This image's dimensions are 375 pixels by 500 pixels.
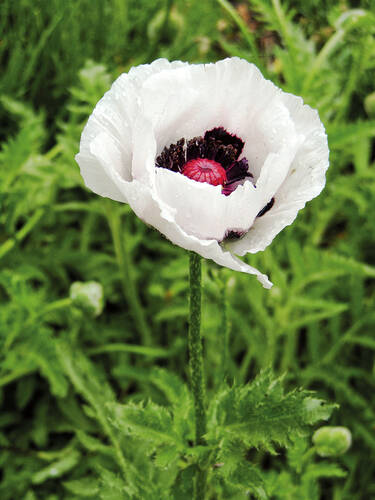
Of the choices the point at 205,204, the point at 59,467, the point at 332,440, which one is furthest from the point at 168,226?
the point at 59,467

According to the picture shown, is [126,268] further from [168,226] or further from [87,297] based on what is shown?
[168,226]

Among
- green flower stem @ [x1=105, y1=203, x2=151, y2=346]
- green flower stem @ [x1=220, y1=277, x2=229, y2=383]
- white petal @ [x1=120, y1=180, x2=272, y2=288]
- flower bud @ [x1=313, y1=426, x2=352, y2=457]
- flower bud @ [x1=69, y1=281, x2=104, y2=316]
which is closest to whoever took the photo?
white petal @ [x1=120, y1=180, x2=272, y2=288]

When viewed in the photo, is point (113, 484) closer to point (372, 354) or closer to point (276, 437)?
point (276, 437)

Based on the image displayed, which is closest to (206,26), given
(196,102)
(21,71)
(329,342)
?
(21,71)

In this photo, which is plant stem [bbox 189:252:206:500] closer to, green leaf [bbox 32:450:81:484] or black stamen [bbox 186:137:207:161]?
black stamen [bbox 186:137:207:161]

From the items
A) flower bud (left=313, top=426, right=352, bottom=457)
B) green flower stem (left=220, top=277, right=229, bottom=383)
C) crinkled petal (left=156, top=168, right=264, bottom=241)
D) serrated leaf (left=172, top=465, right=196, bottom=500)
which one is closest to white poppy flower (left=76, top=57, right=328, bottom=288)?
crinkled petal (left=156, top=168, right=264, bottom=241)
